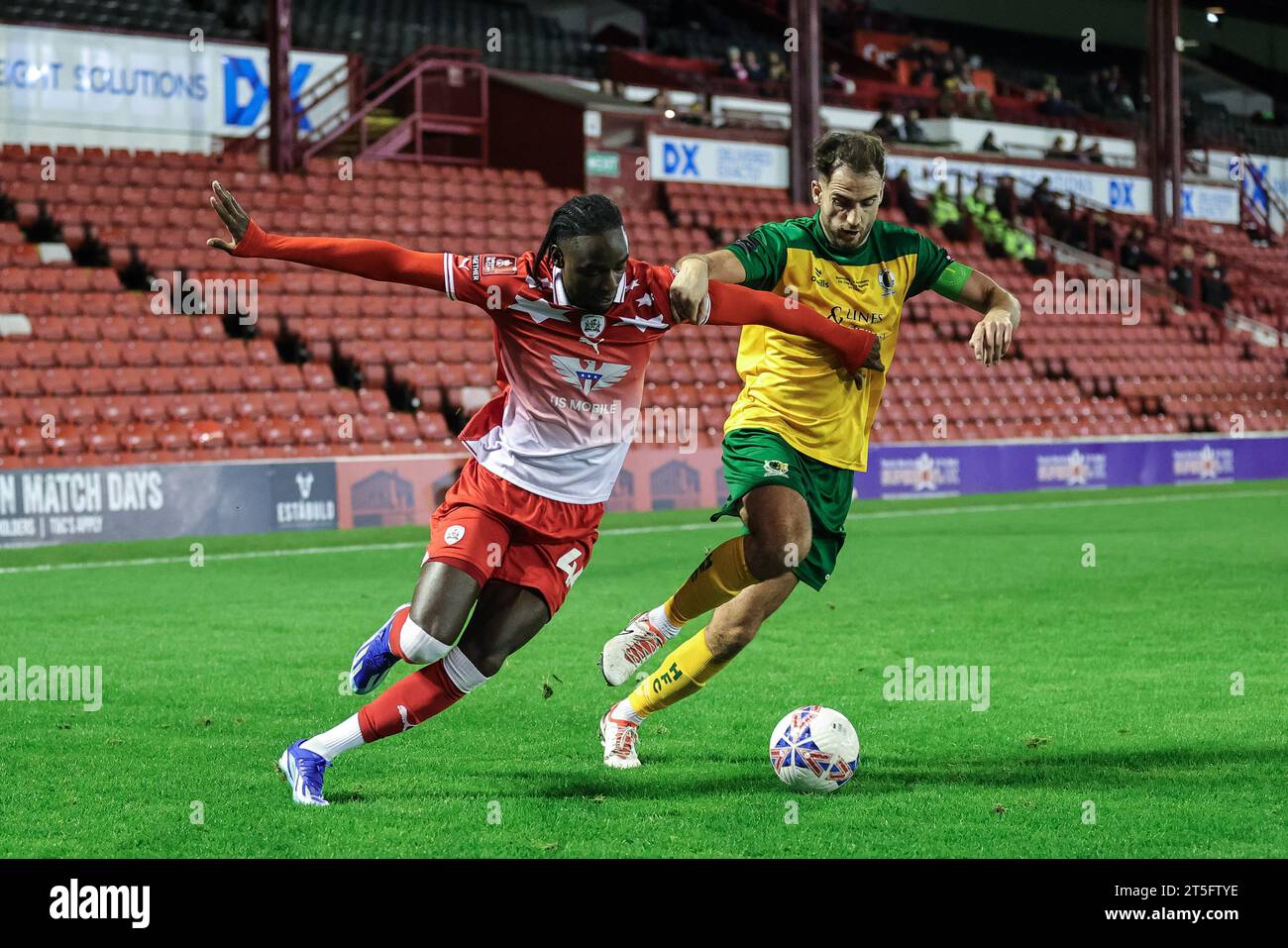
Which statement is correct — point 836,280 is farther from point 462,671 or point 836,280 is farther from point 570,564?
point 462,671

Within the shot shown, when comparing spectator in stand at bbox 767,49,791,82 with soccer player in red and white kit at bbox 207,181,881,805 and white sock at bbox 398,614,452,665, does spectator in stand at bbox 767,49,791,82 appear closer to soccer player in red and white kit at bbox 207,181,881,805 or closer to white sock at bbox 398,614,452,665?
soccer player in red and white kit at bbox 207,181,881,805

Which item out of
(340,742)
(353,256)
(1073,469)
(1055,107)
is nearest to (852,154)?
(353,256)

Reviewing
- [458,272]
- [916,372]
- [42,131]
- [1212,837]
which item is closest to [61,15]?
[42,131]

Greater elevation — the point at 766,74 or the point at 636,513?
the point at 766,74

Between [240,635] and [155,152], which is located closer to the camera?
[240,635]

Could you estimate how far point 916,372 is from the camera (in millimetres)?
24938

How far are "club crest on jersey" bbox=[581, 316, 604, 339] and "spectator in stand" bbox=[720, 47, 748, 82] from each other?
2709 cm

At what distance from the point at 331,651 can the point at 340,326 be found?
40.4 feet

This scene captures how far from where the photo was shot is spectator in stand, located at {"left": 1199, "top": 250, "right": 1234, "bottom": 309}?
A: 31.8 m

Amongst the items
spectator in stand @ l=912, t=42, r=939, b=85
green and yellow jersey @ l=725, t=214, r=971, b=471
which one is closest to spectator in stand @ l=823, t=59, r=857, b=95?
spectator in stand @ l=912, t=42, r=939, b=85

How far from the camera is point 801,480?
5992 mm

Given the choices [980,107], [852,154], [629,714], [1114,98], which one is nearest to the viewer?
[852,154]

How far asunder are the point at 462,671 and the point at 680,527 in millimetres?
12229
